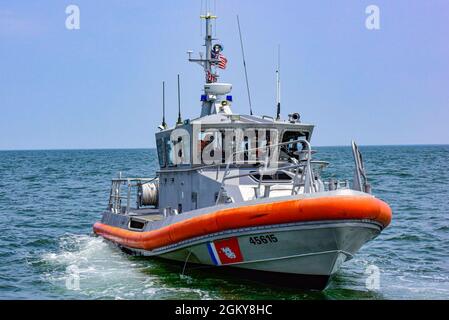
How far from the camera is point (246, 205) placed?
11.8m

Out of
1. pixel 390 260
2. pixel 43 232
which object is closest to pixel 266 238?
pixel 390 260

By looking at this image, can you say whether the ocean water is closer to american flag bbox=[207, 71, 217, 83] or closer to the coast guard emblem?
the coast guard emblem

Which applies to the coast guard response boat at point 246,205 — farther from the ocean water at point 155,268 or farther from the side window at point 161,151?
the ocean water at point 155,268

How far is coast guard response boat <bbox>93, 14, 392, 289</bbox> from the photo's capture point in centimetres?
1116

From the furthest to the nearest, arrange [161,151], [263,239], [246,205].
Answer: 1. [161,151]
2. [246,205]
3. [263,239]

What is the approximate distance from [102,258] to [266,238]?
560cm

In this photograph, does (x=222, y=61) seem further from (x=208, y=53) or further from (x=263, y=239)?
(x=263, y=239)

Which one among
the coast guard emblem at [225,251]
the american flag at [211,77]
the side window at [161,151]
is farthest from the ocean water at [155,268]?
the american flag at [211,77]

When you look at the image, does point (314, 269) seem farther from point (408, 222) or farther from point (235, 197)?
point (408, 222)

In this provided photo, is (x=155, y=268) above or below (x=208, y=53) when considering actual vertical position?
below

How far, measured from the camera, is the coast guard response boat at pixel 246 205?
11.2 meters

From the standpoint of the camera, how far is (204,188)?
13711mm

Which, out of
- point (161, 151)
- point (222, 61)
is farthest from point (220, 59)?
point (161, 151)
